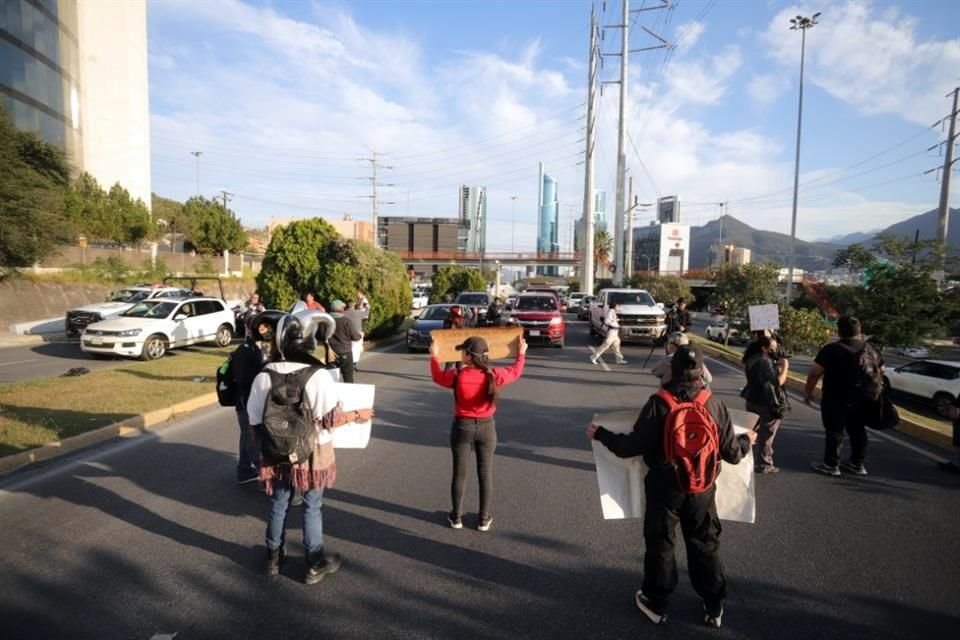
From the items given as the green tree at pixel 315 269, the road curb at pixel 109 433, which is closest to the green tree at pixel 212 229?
the green tree at pixel 315 269

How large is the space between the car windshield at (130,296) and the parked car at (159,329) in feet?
19.5

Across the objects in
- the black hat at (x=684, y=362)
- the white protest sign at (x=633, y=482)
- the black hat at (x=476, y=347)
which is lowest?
the white protest sign at (x=633, y=482)

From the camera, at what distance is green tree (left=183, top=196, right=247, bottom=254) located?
45.3m

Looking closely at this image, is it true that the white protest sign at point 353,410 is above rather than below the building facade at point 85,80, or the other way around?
below

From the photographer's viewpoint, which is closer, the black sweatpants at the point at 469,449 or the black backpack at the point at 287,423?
the black backpack at the point at 287,423

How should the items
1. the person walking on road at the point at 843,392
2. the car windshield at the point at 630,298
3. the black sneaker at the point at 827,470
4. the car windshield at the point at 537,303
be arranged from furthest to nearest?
the car windshield at the point at 630,298 < the car windshield at the point at 537,303 < the black sneaker at the point at 827,470 < the person walking on road at the point at 843,392

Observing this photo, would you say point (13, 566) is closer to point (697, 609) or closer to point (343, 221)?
point (697, 609)

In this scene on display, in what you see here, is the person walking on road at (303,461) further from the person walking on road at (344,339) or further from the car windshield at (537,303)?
the car windshield at (537,303)

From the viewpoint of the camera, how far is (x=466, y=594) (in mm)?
3645

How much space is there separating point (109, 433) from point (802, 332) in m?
14.2

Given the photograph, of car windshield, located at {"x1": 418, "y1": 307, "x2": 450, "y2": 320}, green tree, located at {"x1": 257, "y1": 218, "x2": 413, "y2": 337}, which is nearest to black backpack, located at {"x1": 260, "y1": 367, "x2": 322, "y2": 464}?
car windshield, located at {"x1": 418, "y1": 307, "x2": 450, "y2": 320}

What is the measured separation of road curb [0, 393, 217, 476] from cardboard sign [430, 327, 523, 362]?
4890 millimetres

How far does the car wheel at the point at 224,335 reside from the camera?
16.8 m

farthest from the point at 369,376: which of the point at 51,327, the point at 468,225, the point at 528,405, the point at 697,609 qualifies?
the point at 468,225
